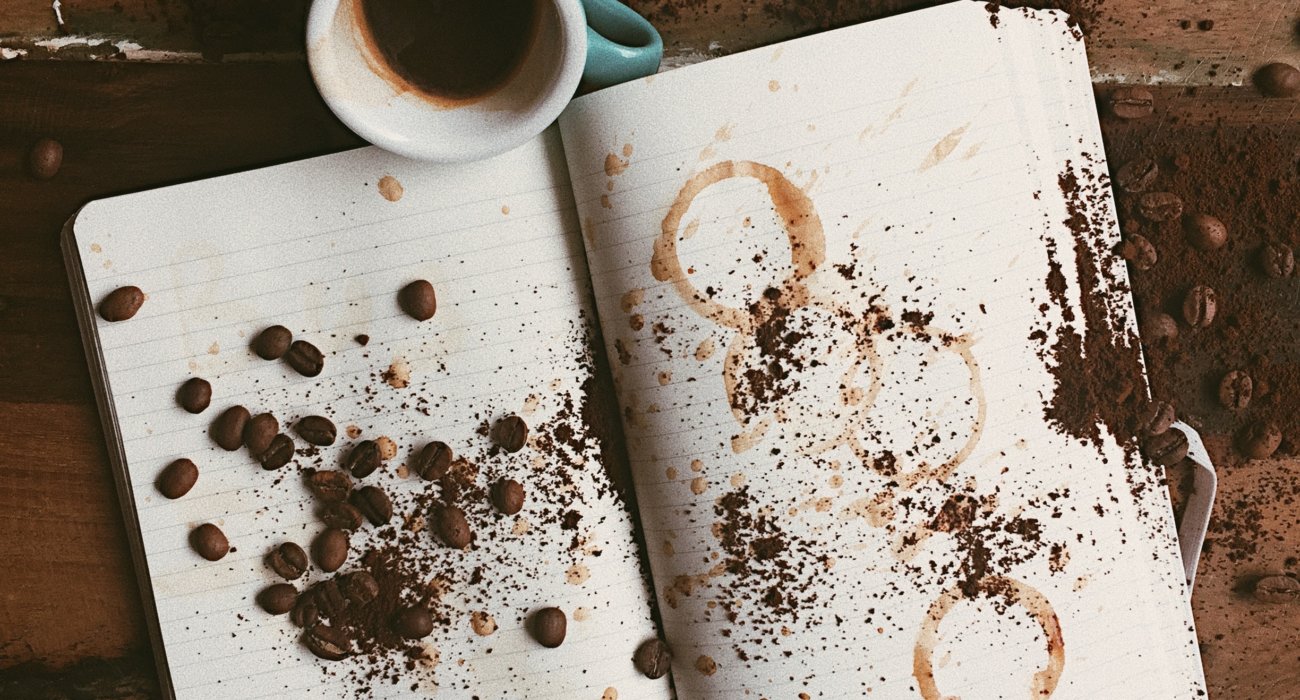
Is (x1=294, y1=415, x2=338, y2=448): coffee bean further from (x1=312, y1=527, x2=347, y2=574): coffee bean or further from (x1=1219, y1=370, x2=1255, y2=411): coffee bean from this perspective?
(x1=1219, y1=370, x2=1255, y2=411): coffee bean

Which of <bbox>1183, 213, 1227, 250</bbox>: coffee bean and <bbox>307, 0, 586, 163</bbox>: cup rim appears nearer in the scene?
<bbox>307, 0, 586, 163</bbox>: cup rim

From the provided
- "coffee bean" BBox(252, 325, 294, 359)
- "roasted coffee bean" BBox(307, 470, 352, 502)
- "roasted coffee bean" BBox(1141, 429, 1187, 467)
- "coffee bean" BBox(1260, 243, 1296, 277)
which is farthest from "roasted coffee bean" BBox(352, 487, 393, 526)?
"coffee bean" BBox(1260, 243, 1296, 277)

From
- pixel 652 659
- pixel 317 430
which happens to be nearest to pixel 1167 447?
pixel 652 659

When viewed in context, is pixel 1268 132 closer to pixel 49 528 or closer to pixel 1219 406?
pixel 1219 406

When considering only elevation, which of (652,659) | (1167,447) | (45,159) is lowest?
(652,659)

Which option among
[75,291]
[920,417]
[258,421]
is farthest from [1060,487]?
[75,291]

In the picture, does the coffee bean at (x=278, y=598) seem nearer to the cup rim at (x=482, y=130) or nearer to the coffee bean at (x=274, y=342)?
the coffee bean at (x=274, y=342)

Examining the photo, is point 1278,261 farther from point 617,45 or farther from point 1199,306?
point 617,45

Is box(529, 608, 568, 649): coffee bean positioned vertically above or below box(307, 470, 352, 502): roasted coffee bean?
below
